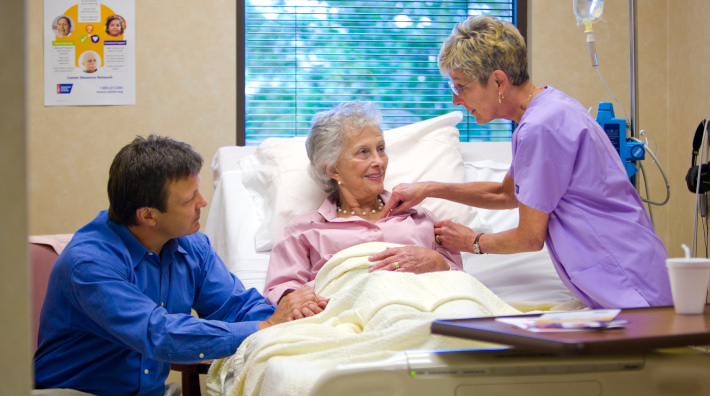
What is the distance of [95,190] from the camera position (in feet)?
11.1

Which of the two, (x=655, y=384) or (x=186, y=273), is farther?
(x=186, y=273)

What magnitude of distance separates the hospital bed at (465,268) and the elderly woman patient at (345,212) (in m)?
0.18

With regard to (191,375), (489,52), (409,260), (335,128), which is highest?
(489,52)

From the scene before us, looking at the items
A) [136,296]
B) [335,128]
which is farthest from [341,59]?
[136,296]

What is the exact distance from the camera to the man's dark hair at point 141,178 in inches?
67.2

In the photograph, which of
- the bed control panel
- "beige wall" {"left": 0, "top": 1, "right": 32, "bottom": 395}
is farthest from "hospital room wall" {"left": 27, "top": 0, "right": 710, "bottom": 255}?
"beige wall" {"left": 0, "top": 1, "right": 32, "bottom": 395}

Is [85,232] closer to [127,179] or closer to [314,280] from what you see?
[127,179]

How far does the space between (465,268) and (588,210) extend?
0.76 meters

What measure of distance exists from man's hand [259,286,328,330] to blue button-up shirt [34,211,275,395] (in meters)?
0.11

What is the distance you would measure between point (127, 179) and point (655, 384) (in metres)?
1.32

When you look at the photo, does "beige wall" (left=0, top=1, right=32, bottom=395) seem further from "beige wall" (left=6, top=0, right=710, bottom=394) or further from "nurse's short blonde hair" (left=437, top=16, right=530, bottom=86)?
"beige wall" (left=6, top=0, right=710, bottom=394)

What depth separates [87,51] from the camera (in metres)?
3.34

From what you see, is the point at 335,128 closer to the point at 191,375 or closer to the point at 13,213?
the point at 191,375

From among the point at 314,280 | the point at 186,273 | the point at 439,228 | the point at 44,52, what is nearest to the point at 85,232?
the point at 186,273
